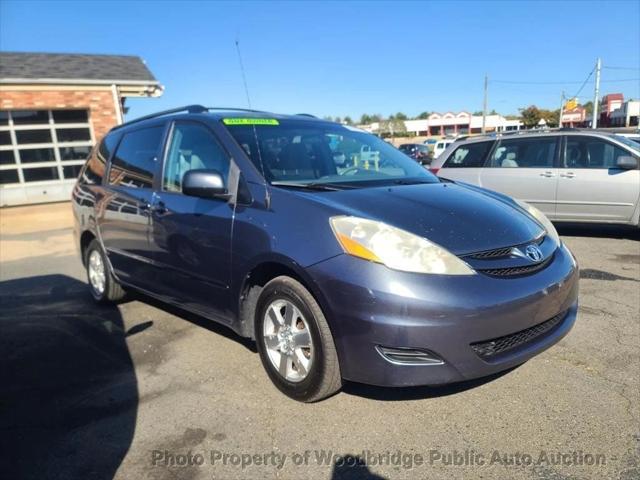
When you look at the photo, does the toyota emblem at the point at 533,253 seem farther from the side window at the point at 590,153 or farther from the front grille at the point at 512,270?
the side window at the point at 590,153

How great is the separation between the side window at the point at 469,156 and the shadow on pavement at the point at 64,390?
617 cm

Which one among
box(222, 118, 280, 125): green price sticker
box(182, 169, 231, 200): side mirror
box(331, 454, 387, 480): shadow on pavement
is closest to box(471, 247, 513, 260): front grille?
box(331, 454, 387, 480): shadow on pavement

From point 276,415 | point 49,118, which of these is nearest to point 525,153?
point 276,415

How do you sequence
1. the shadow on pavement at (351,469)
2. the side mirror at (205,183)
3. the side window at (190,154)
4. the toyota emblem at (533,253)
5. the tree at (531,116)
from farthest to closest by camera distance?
the tree at (531,116)
the side window at (190,154)
the side mirror at (205,183)
the toyota emblem at (533,253)
the shadow on pavement at (351,469)

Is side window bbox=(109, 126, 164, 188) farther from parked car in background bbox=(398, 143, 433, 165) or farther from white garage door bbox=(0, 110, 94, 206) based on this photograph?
parked car in background bbox=(398, 143, 433, 165)

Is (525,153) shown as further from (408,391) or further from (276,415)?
(276,415)

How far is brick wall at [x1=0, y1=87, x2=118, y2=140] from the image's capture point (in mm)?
14812

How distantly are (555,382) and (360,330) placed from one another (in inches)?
56.4

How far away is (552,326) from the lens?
2.93m

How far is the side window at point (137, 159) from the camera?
165 inches

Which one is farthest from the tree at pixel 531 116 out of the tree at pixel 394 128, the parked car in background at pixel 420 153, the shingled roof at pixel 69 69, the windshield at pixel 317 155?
the windshield at pixel 317 155

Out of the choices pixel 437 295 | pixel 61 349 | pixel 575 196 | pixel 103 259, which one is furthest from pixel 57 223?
pixel 437 295

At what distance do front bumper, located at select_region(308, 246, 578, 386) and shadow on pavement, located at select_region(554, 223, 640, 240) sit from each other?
5939 mm

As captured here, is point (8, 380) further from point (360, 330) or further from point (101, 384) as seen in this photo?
point (360, 330)
